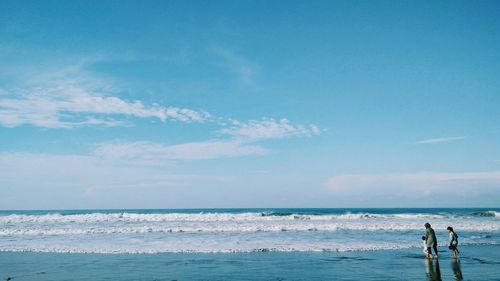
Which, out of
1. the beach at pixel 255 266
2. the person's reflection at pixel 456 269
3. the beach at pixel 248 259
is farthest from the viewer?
the beach at pixel 248 259

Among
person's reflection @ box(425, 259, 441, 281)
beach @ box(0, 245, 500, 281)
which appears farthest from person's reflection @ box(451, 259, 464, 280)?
person's reflection @ box(425, 259, 441, 281)

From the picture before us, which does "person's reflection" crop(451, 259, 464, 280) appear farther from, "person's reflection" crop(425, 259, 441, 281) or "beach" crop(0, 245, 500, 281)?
"person's reflection" crop(425, 259, 441, 281)

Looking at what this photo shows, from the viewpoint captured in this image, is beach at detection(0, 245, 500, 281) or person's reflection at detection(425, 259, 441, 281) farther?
beach at detection(0, 245, 500, 281)

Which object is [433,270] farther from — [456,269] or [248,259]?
[248,259]

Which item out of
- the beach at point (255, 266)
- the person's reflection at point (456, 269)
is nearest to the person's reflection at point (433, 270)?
the beach at point (255, 266)

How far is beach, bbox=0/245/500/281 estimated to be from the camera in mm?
12328

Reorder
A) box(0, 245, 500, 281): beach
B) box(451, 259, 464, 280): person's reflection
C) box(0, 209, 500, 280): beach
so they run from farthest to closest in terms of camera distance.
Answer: box(0, 209, 500, 280): beach
box(0, 245, 500, 281): beach
box(451, 259, 464, 280): person's reflection

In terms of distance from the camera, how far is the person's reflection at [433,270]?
1183cm

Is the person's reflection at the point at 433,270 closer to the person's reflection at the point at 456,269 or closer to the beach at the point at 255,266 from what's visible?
the beach at the point at 255,266

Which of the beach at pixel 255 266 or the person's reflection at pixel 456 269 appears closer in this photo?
the person's reflection at pixel 456 269

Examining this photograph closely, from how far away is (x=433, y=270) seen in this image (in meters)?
13.0

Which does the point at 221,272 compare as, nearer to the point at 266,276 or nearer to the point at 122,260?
the point at 266,276

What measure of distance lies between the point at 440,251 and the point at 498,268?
4938mm

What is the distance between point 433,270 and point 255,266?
619 cm
